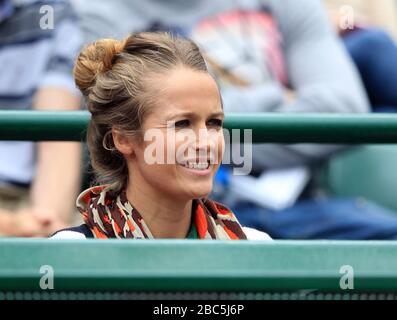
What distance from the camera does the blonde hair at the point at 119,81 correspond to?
1.52 metres

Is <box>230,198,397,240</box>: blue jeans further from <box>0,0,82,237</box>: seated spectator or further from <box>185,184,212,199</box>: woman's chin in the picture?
<box>185,184,212,199</box>: woman's chin

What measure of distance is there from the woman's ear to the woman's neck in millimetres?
54

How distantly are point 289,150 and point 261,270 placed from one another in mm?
1464

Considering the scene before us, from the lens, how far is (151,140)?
1.47m

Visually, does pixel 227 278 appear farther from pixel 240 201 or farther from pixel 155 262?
pixel 240 201

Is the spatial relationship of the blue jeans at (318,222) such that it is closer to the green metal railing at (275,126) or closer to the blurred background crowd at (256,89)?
the blurred background crowd at (256,89)

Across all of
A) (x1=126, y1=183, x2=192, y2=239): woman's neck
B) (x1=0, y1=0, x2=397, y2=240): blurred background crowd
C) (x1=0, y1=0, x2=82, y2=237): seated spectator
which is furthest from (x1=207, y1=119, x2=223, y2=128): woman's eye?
(x1=0, y1=0, x2=82, y2=237): seated spectator

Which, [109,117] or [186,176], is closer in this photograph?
[186,176]

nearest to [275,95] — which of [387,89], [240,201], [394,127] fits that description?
[240,201]

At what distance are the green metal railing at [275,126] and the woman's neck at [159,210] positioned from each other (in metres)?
0.15

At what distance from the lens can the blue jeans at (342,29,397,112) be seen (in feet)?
9.76

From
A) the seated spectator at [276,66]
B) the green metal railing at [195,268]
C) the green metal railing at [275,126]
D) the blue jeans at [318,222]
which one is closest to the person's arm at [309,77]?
the seated spectator at [276,66]

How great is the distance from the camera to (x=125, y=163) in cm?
157

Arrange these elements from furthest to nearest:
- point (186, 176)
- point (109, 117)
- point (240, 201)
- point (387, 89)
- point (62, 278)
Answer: point (387, 89) < point (240, 201) < point (109, 117) < point (186, 176) < point (62, 278)
